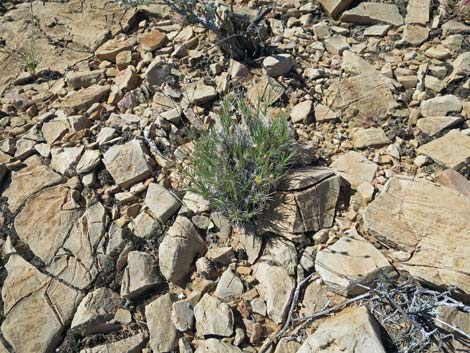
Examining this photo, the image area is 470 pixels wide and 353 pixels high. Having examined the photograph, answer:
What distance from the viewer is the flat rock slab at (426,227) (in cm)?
212

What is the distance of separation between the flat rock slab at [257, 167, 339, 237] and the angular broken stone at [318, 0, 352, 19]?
149 cm

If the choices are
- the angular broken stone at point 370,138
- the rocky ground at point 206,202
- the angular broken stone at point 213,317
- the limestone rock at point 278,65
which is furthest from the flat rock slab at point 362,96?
the angular broken stone at point 213,317

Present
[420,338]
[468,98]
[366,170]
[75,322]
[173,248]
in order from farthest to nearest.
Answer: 1. [468,98]
2. [366,170]
3. [173,248]
4. [75,322]
5. [420,338]

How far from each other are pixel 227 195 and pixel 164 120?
0.74m

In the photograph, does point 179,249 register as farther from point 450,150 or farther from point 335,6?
point 335,6

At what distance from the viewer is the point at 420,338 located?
1.98m

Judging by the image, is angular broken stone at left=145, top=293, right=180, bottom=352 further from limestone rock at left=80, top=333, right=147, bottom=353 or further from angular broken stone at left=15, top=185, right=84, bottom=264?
angular broken stone at left=15, top=185, right=84, bottom=264

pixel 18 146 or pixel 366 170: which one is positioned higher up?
pixel 18 146

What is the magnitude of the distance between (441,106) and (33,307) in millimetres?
2458

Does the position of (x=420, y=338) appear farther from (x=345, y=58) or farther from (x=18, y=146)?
(x=18, y=146)

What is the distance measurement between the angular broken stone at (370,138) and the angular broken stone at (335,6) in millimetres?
1087

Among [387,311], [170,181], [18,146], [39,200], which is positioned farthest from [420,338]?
[18,146]

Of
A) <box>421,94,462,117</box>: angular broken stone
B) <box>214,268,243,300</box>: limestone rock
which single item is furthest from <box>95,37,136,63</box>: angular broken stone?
<box>421,94,462,117</box>: angular broken stone

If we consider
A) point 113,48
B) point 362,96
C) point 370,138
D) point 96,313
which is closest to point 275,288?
point 96,313
